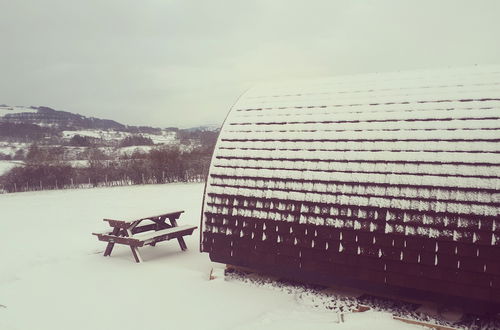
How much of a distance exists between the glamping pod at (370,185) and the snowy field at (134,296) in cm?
85

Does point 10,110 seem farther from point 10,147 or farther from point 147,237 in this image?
point 147,237

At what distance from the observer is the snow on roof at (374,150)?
20.5ft

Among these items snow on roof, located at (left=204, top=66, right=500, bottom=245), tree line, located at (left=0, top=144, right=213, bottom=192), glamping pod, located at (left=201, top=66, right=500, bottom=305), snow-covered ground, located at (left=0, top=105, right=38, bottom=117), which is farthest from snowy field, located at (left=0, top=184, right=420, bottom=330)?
snow-covered ground, located at (left=0, top=105, right=38, bottom=117)

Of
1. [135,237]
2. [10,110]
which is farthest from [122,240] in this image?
[10,110]

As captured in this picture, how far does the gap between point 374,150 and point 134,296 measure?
5277 millimetres

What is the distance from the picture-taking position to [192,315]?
22.3 ft

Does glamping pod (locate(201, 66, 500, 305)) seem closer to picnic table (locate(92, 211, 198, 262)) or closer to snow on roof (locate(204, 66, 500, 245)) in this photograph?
snow on roof (locate(204, 66, 500, 245))

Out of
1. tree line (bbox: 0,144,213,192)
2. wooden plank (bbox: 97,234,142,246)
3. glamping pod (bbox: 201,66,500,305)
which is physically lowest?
tree line (bbox: 0,144,213,192)

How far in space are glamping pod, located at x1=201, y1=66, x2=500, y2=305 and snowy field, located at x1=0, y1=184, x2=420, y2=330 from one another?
848 millimetres

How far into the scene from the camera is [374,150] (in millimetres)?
7156

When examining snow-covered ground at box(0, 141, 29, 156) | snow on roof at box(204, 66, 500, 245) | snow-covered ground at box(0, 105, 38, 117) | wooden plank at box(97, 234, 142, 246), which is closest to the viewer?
snow on roof at box(204, 66, 500, 245)

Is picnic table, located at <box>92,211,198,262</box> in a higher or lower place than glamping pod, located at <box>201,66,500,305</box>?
lower

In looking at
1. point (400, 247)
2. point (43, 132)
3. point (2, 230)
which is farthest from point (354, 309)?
point (43, 132)

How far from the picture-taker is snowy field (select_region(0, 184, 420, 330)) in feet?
21.3
